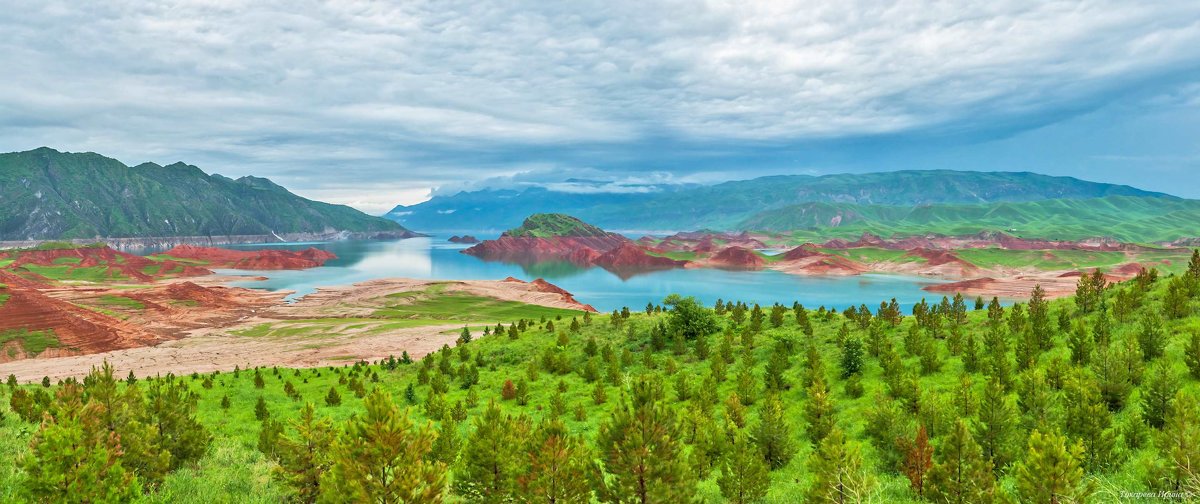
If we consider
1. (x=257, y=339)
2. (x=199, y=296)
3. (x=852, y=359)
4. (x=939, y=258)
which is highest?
(x=939, y=258)

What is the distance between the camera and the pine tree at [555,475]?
11.5 m

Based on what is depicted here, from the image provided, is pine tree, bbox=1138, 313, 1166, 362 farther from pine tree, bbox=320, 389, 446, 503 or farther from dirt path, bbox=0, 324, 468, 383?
dirt path, bbox=0, 324, 468, 383

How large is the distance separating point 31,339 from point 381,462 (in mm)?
96634

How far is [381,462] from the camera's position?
34.1ft

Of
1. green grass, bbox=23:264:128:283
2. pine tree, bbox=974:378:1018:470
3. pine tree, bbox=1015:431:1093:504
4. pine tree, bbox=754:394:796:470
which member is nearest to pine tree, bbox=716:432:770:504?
pine tree, bbox=754:394:796:470

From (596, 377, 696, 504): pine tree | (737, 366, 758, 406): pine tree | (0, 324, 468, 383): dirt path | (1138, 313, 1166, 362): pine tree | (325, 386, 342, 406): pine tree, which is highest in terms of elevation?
(1138, 313, 1166, 362): pine tree

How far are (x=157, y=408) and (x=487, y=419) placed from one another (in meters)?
10.6

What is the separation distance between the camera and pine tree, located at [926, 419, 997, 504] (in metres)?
12.2

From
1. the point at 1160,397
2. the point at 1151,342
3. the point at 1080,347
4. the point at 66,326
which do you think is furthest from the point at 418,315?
the point at 1160,397

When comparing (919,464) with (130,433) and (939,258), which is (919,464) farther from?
(939,258)

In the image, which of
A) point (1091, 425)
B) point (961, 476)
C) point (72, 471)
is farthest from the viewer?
point (1091, 425)

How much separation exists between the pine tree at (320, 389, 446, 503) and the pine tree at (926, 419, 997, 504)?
36.4 feet

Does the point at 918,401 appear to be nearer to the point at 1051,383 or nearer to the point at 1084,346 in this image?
the point at 1051,383

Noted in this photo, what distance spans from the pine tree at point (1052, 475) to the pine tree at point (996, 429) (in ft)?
17.6
